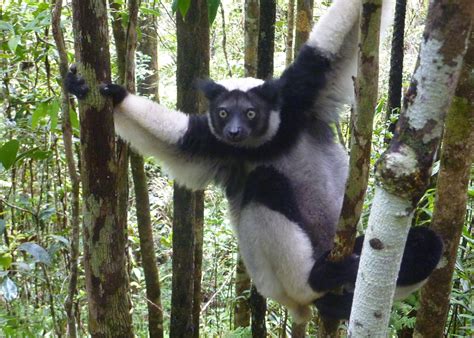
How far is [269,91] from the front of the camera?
3389mm

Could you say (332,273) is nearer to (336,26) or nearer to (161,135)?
(161,135)

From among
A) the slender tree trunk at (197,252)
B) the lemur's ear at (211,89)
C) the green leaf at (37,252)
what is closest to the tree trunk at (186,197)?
the lemur's ear at (211,89)

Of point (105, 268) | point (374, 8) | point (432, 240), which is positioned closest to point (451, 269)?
point (432, 240)

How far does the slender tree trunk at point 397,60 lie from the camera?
3854 mm

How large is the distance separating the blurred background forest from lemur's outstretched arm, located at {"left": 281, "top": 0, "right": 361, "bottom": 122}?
1.08 feet

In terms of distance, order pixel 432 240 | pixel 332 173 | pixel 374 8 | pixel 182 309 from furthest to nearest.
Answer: pixel 182 309, pixel 332 173, pixel 432 240, pixel 374 8

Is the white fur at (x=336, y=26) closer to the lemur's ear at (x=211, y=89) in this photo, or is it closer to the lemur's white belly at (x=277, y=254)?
the lemur's ear at (x=211, y=89)

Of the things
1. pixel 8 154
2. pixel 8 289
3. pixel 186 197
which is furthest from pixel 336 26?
pixel 8 289

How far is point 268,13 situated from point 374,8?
6.44 feet

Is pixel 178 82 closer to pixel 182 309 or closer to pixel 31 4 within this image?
pixel 31 4

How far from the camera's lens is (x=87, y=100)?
86.5 inches

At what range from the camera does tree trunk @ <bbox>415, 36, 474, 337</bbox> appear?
2299 millimetres

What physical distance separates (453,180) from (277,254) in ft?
3.84

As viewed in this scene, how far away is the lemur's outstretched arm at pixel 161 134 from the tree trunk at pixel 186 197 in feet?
0.50
